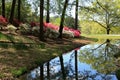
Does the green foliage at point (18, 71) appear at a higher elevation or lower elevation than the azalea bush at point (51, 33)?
higher

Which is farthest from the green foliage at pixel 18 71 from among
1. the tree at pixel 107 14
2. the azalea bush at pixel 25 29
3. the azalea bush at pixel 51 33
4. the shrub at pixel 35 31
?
the tree at pixel 107 14

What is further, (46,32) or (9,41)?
(46,32)

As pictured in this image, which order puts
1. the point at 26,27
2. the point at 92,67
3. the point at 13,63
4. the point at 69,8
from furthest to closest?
the point at 69,8 < the point at 26,27 < the point at 92,67 < the point at 13,63

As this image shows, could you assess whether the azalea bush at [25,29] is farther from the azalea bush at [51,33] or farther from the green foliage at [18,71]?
the green foliage at [18,71]

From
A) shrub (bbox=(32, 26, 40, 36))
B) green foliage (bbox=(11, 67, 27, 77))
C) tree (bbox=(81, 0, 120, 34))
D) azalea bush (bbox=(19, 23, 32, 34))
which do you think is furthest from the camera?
tree (bbox=(81, 0, 120, 34))

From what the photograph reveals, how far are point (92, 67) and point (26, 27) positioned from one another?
12764mm

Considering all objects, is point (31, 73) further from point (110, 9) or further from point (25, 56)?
point (110, 9)

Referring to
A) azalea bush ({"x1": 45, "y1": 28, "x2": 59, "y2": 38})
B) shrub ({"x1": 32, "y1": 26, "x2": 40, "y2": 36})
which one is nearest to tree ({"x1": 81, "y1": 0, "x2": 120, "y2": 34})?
azalea bush ({"x1": 45, "y1": 28, "x2": 59, "y2": 38})

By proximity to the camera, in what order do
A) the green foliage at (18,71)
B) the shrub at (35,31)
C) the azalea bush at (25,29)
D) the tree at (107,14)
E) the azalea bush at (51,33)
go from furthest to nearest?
the tree at (107,14) < the azalea bush at (51,33) < the shrub at (35,31) < the azalea bush at (25,29) < the green foliage at (18,71)

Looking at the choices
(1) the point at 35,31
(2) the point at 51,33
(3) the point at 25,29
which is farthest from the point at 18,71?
(2) the point at 51,33

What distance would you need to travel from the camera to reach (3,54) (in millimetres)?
14609

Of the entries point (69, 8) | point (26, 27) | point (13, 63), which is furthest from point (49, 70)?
point (69, 8)

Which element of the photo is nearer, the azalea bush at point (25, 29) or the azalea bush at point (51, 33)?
the azalea bush at point (25, 29)

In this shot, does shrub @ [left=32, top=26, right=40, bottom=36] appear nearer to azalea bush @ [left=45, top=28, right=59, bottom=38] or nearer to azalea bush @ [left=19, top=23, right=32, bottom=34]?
azalea bush @ [left=19, top=23, right=32, bottom=34]
